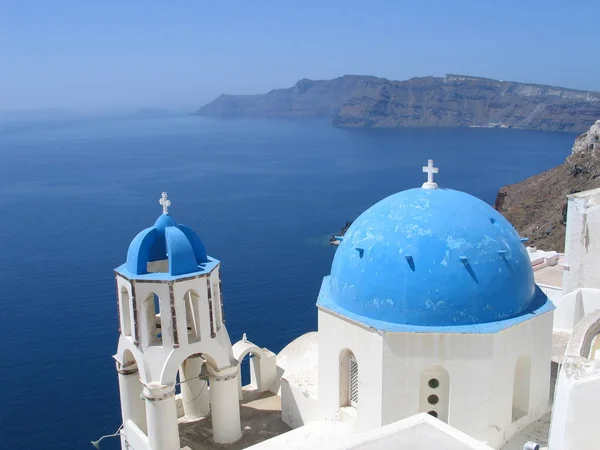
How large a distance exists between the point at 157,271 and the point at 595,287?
10858 mm

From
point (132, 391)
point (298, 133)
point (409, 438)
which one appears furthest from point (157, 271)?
point (298, 133)

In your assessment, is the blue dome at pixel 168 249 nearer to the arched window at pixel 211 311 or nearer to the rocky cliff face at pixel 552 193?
the arched window at pixel 211 311

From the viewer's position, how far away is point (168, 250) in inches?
417

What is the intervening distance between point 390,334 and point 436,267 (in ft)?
3.92

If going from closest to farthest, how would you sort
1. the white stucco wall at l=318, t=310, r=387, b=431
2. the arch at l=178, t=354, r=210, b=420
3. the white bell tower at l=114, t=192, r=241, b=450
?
the white stucco wall at l=318, t=310, r=387, b=431 → the white bell tower at l=114, t=192, r=241, b=450 → the arch at l=178, t=354, r=210, b=420

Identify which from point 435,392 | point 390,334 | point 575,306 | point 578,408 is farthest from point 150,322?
point 575,306

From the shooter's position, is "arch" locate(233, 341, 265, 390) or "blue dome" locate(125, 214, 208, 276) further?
"arch" locate(233, 341, 265, 390)

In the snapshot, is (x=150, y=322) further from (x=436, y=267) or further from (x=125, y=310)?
(x=436, y=267)

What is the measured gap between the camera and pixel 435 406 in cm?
958

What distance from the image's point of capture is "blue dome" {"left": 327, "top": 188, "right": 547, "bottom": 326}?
9.23 metres

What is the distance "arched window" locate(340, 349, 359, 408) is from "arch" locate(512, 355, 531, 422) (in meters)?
2.48

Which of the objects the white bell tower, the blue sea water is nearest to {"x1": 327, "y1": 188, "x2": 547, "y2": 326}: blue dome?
A: the white bell tower

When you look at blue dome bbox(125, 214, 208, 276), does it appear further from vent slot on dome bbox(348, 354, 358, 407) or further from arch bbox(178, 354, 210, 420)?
vent slot on dome bbox(348, 354, 358, 407)

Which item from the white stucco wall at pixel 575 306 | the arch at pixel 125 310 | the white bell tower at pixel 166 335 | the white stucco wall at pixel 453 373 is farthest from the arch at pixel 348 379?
the white stucco wall at pixel 575 306
